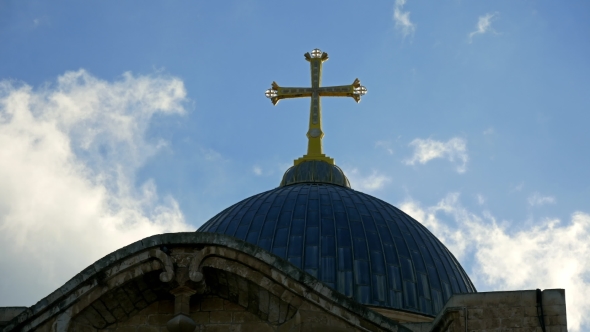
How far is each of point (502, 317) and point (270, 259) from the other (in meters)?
3.75

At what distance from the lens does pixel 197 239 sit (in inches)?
690

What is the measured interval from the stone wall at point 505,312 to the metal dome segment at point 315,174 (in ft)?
49.8

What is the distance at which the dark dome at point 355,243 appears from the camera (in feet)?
84.1

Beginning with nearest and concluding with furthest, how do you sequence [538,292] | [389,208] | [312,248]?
1. [538,292]
2. [312,248]
3. [389,208]

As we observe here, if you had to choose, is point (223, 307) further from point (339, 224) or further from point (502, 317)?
point (339, 224)

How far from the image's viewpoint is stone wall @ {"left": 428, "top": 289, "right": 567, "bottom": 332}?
16.9m

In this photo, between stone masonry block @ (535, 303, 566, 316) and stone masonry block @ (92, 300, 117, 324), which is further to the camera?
stone masonry block @ (92, 300, 117, 324)

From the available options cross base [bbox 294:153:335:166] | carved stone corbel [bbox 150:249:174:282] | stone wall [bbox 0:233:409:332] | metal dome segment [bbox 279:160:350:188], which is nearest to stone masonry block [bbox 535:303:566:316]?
stone wall [bbox 0:233:409:332]

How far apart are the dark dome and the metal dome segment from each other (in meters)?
2.14

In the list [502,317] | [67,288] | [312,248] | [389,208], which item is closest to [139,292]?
[67,288]

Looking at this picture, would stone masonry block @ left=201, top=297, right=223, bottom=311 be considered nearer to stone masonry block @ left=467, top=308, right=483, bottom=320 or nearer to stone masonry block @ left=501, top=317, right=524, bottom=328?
stone masonry block @ left=467, top=308, right=483, bottom=320

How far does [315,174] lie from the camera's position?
32.7 metres

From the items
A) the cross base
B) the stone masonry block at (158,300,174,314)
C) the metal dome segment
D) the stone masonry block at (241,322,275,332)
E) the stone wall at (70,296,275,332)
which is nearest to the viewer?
the stone masonry block at (241,322,275,332)

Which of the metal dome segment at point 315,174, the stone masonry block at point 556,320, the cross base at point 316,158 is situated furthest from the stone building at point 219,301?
the cross base at point 316,158
